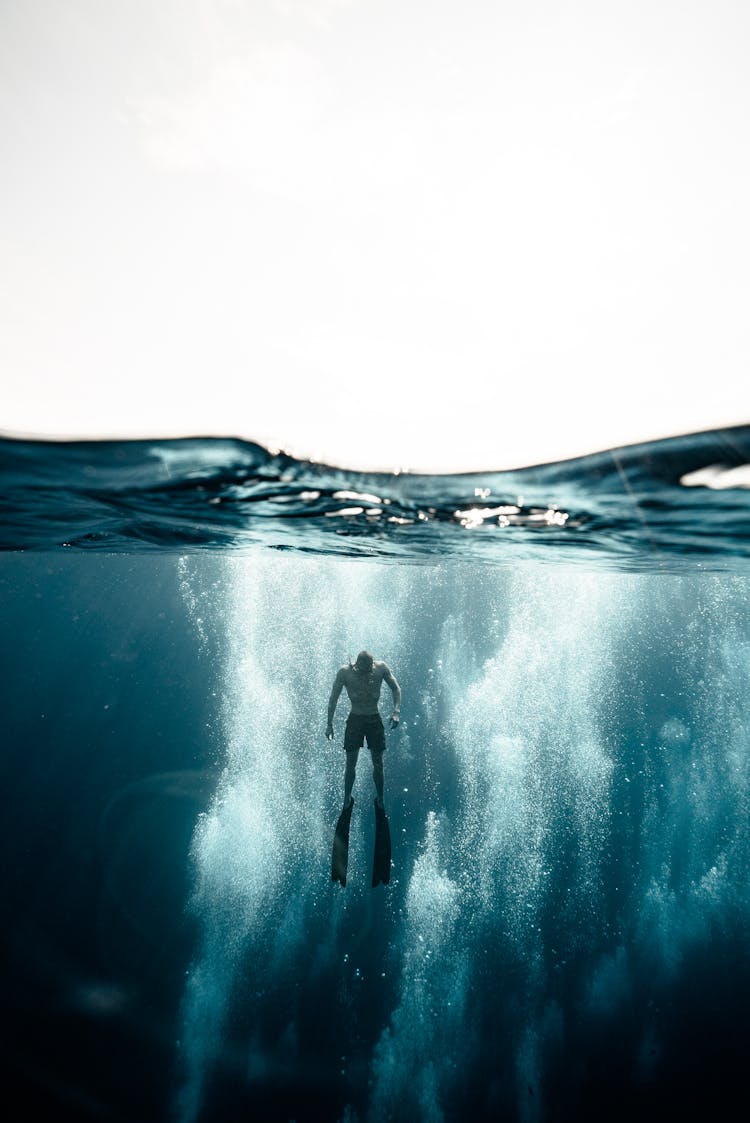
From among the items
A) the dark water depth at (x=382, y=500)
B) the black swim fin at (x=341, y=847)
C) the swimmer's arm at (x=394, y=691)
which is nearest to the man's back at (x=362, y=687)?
the swimmer's arm at (x=394, y=691)

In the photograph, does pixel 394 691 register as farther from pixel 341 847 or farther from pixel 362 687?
pixel 341 847

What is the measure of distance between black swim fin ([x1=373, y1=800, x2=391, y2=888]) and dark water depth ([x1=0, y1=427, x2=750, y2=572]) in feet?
18.3

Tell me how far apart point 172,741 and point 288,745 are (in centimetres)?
1526

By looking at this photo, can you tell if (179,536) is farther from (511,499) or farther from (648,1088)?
(648,1088)

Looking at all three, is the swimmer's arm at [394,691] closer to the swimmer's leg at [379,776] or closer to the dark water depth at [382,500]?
the swimmer's leg at [379,776]

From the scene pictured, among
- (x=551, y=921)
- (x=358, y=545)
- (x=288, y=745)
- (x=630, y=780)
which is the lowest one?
(x=551, y=921)

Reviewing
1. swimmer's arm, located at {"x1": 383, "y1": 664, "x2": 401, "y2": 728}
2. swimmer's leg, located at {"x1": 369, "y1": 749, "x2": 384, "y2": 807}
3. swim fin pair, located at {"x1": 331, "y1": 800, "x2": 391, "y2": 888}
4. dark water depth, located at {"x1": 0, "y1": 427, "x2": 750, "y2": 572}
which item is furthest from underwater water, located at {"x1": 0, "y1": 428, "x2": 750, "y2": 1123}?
swim fin pair, located at {"x1": 331, "y1": 800, "x2": 391, "y2": 888}

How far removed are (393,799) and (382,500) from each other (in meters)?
29.9

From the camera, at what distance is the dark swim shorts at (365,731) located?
10.0 metres

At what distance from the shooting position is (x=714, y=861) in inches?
1182

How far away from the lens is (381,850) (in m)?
9.83

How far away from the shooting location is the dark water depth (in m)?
5.54

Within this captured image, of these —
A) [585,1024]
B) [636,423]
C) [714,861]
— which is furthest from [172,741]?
[636,423]

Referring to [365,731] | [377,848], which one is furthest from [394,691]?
[377,848]
